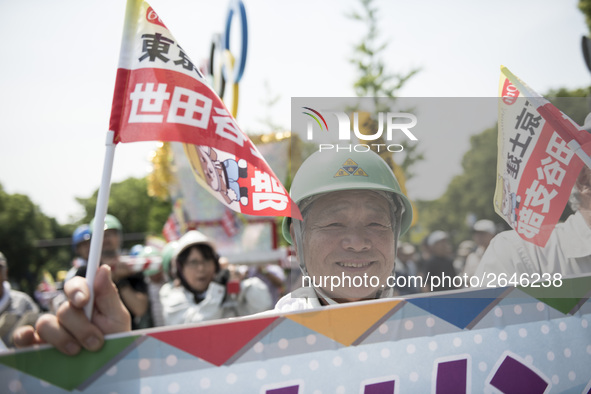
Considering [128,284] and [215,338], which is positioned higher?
[215,338]

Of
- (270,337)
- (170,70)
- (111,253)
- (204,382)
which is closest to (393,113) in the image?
(170,70)

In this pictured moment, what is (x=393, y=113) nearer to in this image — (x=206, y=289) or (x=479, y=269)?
(x=479, y=269)

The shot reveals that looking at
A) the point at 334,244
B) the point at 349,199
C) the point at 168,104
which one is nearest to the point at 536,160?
the point at 349,199

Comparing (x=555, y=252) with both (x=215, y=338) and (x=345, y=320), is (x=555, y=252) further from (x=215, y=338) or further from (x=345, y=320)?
(x=215, y=338)

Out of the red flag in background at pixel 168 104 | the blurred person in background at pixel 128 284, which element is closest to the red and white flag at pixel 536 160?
the red flag in background at pixel 168 104

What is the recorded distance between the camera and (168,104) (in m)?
1.60

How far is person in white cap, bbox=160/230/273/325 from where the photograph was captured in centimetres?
385

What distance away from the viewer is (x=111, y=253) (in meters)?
4.52

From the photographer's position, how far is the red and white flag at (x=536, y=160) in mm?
2062

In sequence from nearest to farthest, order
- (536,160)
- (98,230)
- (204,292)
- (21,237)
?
(98,230) < (536,160) < (204,292) < (21,237)

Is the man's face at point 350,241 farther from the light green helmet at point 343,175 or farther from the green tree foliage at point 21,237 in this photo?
the green tree foliage at point 21,237

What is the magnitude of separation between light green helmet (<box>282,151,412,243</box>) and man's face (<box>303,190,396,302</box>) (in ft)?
0.20

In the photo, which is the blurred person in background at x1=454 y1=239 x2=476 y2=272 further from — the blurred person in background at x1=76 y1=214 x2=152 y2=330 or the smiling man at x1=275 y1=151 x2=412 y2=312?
the smiling man at x1=275 y1=151 x2=412 y2=312

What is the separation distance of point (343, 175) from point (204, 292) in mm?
2544
